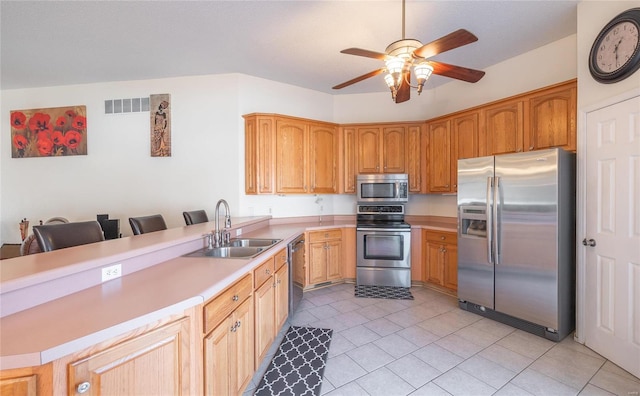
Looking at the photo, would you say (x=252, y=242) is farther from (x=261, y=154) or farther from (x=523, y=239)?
(x=523, y=239)

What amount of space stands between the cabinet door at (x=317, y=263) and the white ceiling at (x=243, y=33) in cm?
240

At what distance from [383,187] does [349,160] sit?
67 cm

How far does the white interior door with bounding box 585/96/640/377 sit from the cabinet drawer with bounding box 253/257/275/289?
2715 millimetres

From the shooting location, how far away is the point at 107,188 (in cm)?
407

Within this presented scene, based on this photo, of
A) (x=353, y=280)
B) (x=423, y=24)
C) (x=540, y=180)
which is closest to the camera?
(x=540, y=180)

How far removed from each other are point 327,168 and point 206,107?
194 centimetres

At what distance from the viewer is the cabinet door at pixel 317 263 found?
147 inches

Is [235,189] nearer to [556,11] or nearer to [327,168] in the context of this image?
[327,168]

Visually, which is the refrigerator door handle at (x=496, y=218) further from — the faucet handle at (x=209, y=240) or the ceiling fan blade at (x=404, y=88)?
the faucet handle at (x=209, y=240)

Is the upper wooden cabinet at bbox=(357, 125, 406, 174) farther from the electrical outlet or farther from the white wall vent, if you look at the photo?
the electrical outlet

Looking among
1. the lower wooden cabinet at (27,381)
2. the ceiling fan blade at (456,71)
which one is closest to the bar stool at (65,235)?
the lower wooden cabinet at (27,381)

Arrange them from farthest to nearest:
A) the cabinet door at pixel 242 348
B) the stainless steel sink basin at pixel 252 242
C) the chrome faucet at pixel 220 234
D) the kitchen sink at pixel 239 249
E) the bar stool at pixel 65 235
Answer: the stainless steel sink basin at pixel 252 242
the chrome faucet at pixel 220 234
the kitchen sink at pixel 239 249
the bar stool at pixel 65 235
the cabinet door at pixel 242 348

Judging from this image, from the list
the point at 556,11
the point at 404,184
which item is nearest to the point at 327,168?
the point at 404,184

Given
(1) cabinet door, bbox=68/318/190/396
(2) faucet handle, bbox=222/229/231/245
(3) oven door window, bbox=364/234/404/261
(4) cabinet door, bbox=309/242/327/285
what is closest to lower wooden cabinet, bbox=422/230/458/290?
(3) oven door window, bbox=364/234/404/261
